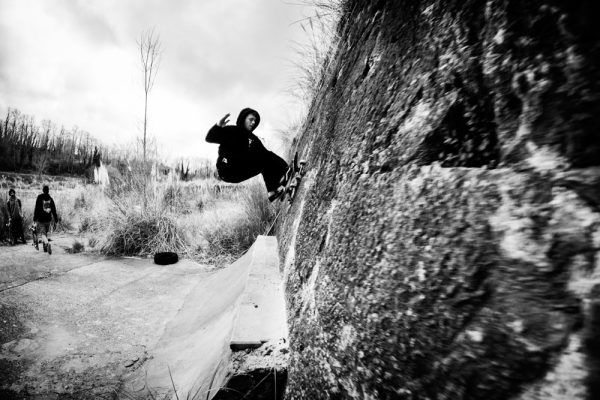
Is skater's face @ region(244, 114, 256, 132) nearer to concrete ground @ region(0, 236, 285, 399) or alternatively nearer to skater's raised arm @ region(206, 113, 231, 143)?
skater's raised arm @ region(206, 113, 231, 143)

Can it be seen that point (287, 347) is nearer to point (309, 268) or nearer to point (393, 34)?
point (309, 268)

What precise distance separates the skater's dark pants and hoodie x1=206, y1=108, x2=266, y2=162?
0.05 metres

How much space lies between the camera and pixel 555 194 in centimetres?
28

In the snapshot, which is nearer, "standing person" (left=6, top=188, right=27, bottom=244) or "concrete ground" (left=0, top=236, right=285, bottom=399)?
"concrete ground" (left=0, top=236, right=285, bottom=399)

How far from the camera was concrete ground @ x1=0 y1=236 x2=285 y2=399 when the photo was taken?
1.45 meters

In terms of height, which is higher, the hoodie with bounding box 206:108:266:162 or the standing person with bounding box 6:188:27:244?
the hoodie with bounding box 206:108:266:162

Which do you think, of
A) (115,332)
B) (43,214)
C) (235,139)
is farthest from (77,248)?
(235,139)

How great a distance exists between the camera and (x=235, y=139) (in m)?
3.25

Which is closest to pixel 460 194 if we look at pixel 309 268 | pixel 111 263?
pixel 309 268

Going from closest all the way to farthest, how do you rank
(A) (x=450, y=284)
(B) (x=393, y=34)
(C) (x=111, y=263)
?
(A) (x=450, y=284) → (B) (x=393, y=34) → (C) (x=111, y=263)

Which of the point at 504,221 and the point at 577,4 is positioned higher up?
the point at 577,4

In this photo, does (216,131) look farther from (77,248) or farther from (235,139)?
(77,248)

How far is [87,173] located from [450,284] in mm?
45189

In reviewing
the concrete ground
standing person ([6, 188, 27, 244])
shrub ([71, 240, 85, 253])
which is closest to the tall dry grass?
shrub ([71, 240, 85, 253])
